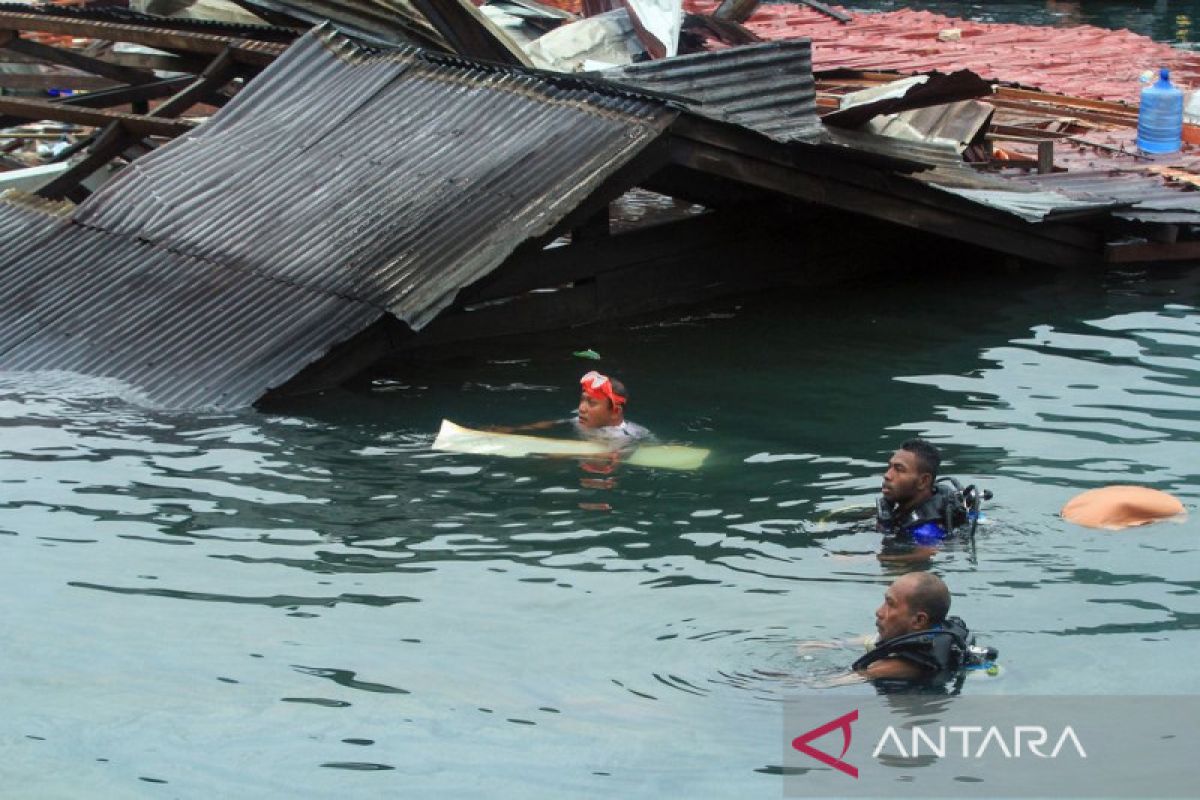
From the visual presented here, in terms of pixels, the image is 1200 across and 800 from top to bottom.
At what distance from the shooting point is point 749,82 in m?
14.7

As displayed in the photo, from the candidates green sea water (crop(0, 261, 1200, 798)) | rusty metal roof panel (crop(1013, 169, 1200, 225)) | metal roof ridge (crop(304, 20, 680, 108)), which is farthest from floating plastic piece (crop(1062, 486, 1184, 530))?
rusty metal roof panel (crop(1013, 169, 1200, 225))

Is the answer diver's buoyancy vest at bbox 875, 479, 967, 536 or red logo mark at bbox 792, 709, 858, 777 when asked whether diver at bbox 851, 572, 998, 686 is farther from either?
diver's buoyancy vest at bbox 875, 479, 967, 536

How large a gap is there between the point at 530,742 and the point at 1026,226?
1001 cm

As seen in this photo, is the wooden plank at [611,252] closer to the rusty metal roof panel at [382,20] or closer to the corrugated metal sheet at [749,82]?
the corrugated metal sheet at [749,82]

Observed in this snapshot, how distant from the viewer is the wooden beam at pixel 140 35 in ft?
56.4

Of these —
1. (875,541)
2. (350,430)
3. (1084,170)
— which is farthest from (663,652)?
(1084,170)

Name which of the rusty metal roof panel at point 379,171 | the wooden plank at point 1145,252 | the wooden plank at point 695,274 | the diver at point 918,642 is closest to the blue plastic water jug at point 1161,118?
the wooden plank at point 1145,252

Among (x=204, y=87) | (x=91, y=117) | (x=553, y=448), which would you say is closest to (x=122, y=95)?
(x=91, y=117)

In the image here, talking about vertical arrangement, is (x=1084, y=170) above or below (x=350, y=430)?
above

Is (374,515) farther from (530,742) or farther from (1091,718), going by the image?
(1091,718)

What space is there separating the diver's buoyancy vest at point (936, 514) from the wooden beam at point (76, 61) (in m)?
11.6

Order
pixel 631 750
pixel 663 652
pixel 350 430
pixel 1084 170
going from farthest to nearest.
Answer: pixel 1084 170
pixel 350 430
pixel 663 652
pixel 631 750

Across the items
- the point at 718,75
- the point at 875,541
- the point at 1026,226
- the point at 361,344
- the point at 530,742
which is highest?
the point at 718,75

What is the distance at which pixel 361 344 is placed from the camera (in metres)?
12.7
